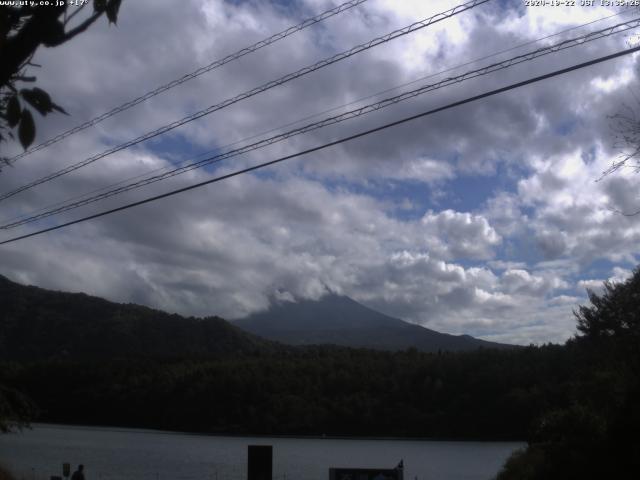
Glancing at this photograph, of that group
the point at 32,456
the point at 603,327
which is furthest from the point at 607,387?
the point at 32,456

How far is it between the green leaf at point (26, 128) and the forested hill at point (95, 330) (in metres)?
107

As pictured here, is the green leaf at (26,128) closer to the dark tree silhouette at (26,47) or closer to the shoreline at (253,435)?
the dark tree silhouette at (26,47)

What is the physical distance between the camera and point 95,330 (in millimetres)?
126562

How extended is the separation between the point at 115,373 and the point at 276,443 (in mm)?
25275

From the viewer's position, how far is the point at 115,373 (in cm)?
8912

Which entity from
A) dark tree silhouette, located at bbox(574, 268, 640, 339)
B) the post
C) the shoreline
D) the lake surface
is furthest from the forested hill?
the post

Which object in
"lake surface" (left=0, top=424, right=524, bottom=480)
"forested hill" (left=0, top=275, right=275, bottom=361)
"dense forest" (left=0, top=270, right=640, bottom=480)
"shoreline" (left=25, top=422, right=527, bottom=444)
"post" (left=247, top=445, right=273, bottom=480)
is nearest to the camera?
"post" (left=247, top=445, right=273, bottom=480)

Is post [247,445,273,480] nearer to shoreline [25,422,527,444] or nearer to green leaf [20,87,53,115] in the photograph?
green leaf [20,87,53,115]

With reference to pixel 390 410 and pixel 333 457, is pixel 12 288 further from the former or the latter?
pixel 333 457

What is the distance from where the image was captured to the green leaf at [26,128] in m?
3.06

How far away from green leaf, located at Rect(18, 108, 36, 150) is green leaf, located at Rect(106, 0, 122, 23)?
56cm

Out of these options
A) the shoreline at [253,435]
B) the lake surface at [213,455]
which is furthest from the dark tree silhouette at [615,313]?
the shoreline at [253,435]

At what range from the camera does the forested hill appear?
112300 millimetres

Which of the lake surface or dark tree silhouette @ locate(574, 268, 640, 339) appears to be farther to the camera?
the lake surface
